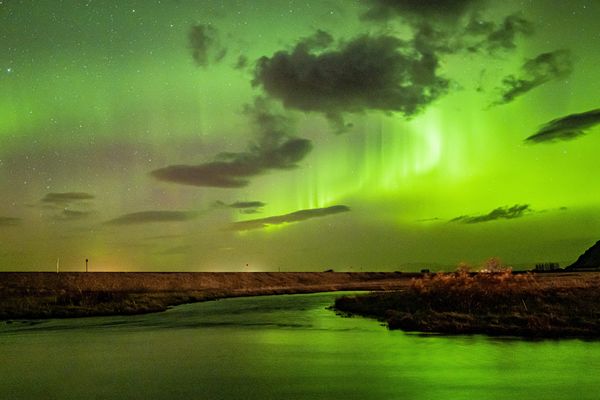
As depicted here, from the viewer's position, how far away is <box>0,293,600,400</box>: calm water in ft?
75.5

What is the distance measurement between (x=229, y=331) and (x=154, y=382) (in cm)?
2075

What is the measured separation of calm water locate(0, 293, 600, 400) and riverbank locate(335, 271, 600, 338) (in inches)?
90.1

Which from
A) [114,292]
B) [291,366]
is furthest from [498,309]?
[114,292]

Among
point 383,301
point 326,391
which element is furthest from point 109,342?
point 383,301

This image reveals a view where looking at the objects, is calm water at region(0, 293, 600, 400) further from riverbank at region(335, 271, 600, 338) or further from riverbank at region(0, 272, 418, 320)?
riverbank at region(0, 272, 418, 320)

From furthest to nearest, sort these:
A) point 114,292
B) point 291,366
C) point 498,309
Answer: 1. point 114,292
2. point 498,309
3. point 291,366

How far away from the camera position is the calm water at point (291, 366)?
23016 millimetres

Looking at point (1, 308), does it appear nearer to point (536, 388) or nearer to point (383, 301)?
point (383, 301)

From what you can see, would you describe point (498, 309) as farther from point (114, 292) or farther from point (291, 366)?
point (114, 292)

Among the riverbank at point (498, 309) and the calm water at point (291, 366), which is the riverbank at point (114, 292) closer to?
the calm water at point (291, 366)

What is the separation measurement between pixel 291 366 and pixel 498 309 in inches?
757

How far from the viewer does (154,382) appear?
25.2m

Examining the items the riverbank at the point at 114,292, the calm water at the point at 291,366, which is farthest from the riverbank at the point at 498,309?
the riverbank at the point at 114,292

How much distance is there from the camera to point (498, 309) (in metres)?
41.8
